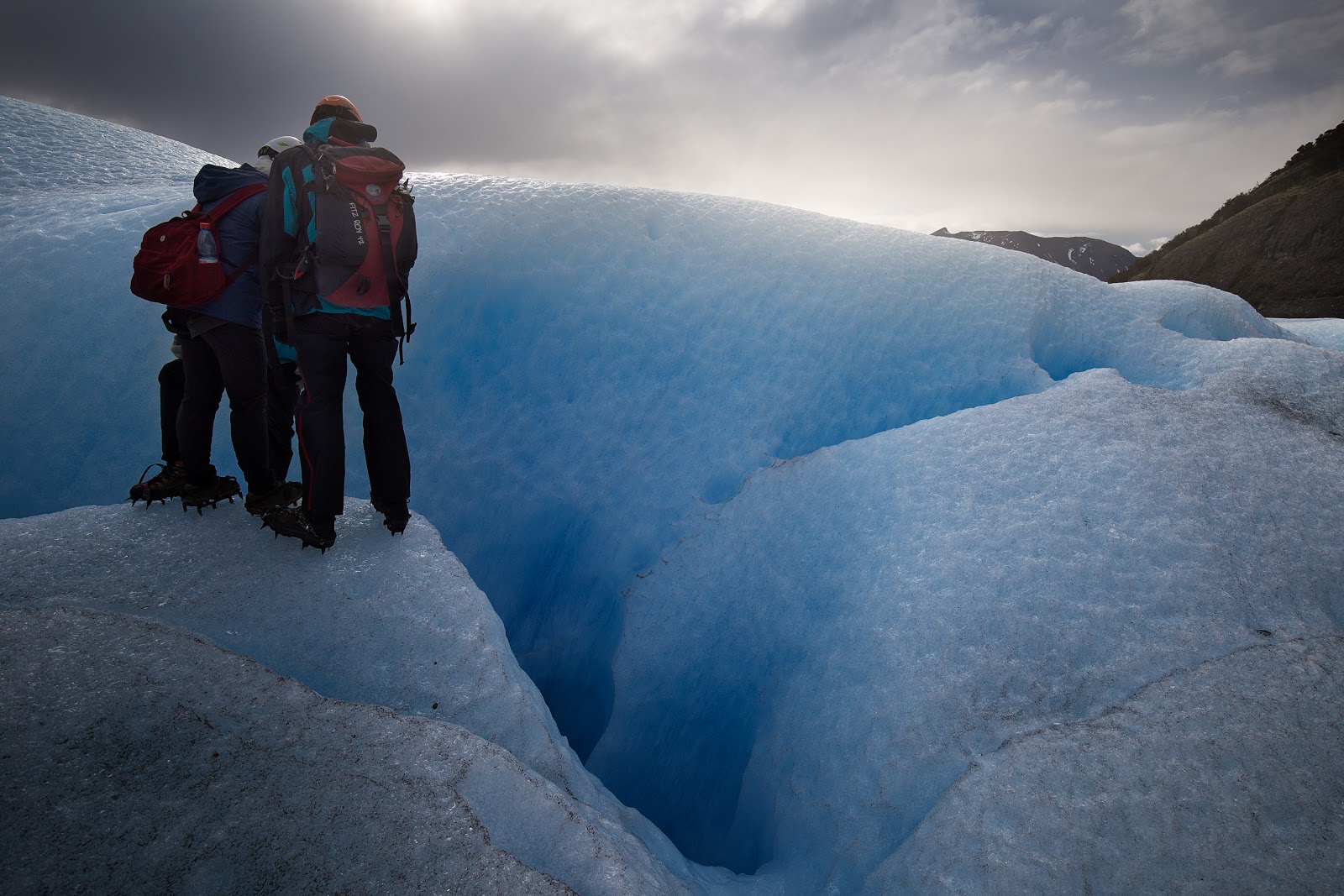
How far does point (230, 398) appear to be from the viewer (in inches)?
111

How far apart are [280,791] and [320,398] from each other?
160cm

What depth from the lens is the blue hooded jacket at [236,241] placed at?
2.74 m

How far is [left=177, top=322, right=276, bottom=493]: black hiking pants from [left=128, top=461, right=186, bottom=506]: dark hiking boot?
0.05 meters

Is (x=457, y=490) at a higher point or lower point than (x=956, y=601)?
lower

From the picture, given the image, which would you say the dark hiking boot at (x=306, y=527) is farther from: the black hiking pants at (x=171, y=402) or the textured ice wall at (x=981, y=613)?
the textured ice wall at (x=981, y=613)

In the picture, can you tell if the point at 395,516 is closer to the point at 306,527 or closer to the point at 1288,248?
the point at 306,527

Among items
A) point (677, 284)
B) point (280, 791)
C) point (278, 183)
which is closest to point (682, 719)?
point (280, 791)

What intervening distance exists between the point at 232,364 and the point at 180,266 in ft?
1.43

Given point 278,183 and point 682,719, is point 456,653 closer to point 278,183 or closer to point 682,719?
point 682,719

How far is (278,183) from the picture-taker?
8.31ft

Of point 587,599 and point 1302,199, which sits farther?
point 1302,199

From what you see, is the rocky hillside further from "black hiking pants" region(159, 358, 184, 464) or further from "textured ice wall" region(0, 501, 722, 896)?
"black hiking pants" region(159, 358, 184, 464)

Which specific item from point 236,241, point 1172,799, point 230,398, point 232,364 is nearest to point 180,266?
point 236,241

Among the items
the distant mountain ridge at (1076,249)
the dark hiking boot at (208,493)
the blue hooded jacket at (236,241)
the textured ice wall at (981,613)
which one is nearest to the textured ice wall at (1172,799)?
the textured ice wall at (981,613)
